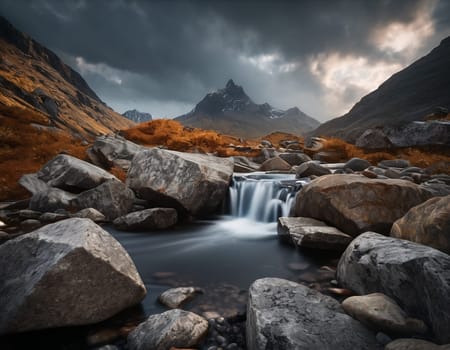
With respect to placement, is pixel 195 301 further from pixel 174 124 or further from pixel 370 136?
pixel 174 124

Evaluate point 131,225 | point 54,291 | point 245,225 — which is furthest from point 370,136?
point 54,291

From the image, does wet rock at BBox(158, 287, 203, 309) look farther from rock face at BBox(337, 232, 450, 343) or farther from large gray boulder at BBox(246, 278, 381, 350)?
rock face at BBox(337, 232, 450, 343)

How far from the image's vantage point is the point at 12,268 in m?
2.88

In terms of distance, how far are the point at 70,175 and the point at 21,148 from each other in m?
7.20

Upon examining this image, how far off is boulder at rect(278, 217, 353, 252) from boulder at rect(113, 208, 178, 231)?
11.8 feet

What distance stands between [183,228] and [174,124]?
19.3 m

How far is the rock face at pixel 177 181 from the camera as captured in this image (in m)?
7.68

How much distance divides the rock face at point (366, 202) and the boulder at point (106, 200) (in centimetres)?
587

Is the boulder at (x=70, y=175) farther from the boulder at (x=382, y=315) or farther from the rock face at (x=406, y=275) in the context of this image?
the boulder at (x=382, y=315)

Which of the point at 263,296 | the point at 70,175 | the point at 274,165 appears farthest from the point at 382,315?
the point at 274,165

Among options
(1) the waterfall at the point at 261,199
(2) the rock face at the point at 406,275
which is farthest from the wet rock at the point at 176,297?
(1) the waterfall at the point at 261,199

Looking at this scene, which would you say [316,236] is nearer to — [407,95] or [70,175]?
[70,175]

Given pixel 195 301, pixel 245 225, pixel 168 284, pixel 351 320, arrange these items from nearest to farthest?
pixel 351 320, pixel 195 301, pixel 168 284, pixel 245 225

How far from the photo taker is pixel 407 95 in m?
100
